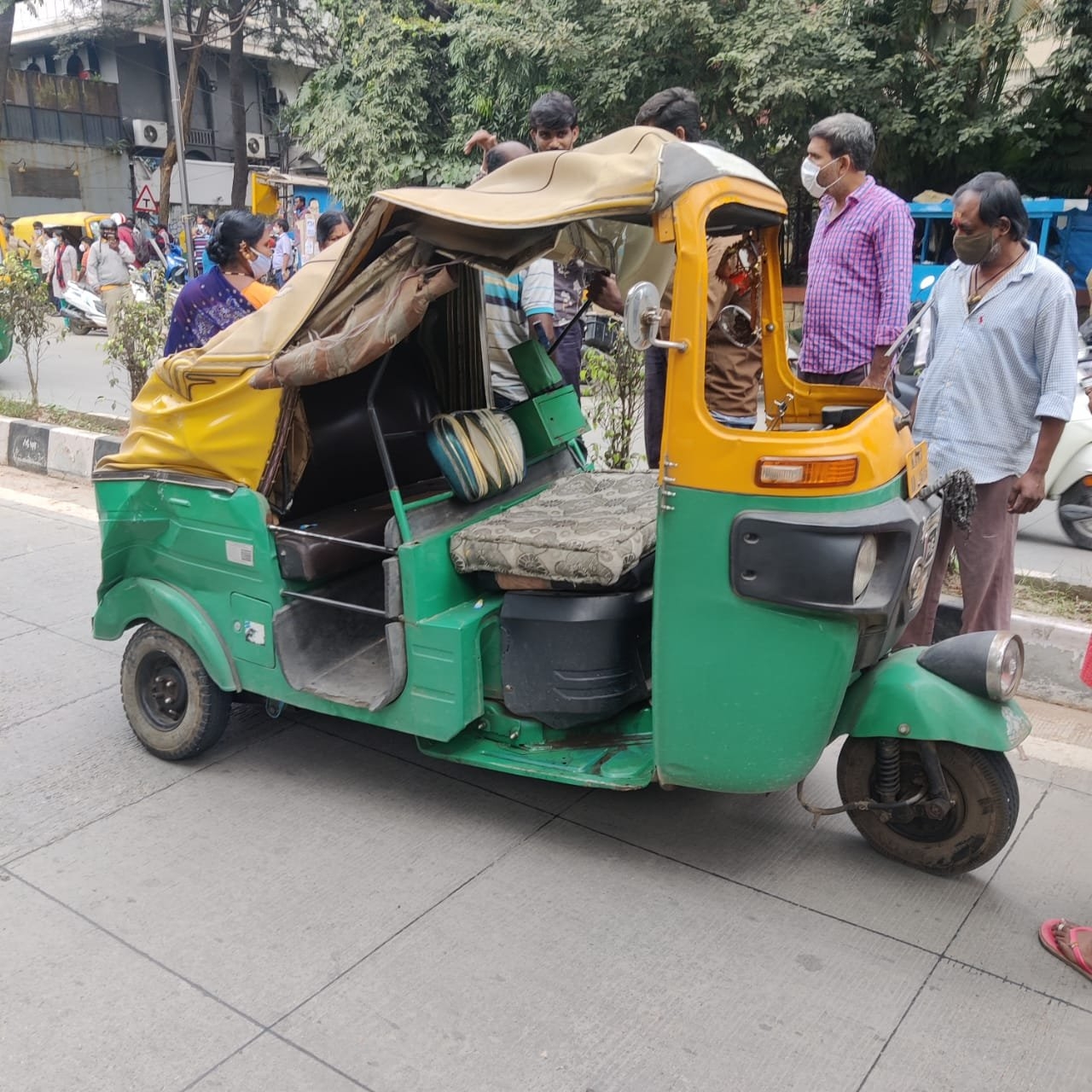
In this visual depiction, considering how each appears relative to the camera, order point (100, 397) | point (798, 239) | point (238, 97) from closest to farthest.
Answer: point (100, 397) → point (798, 239) → point (238, 97)

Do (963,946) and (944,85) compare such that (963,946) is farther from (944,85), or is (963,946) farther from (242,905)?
(944,85)

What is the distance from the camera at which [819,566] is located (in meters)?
2.50

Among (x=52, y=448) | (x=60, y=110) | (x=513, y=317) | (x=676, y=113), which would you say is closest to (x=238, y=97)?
(x=60, y=110)

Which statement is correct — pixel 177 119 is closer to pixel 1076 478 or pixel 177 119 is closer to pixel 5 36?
pixel 1076 478

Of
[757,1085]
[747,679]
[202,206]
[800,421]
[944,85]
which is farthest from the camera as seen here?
[202,206]

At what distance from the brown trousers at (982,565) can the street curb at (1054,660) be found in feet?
1.50

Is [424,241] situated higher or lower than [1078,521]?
higher

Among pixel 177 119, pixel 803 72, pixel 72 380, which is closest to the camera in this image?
pixel 803 72

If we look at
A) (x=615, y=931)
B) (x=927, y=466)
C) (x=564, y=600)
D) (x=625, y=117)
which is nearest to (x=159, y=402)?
(x=564, y=600)

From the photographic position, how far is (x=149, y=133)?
30562 mm

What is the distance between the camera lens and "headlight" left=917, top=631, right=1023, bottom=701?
267cm

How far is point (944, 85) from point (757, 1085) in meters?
12.6

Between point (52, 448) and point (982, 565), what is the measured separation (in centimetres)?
697

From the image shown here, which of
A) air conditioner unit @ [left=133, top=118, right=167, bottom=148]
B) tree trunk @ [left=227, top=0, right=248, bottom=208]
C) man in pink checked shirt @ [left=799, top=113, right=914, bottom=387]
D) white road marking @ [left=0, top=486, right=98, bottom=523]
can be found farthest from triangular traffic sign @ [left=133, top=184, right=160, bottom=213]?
man in pink checked shirt @ [left=799, top=113, right=914, bottom=387]
